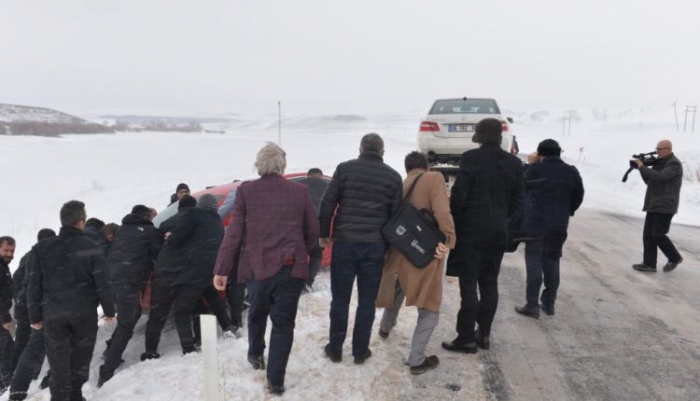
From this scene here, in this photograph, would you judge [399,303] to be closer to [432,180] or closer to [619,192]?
[432,180]

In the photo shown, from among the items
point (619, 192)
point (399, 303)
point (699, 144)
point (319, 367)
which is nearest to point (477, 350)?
point (399, 303)

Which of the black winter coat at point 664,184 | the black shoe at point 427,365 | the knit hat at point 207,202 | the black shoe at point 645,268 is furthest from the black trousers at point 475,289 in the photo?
the black shoe at point 645,268

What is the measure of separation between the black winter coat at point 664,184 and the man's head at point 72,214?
22.1 ft

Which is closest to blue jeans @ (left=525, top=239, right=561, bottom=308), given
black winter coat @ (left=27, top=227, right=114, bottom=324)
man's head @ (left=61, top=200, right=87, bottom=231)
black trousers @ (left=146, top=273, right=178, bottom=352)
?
black trousers @ (left=146, top=273, right=178, bottom=352)

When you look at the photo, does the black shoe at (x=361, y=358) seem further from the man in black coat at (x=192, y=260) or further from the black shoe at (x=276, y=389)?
the man in black coat at (x=192, y=260)

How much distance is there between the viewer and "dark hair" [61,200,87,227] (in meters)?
3.90

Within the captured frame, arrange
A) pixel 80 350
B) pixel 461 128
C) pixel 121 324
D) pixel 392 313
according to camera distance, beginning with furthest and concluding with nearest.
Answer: pixel 461 128 < pixel 121 324 < pixel 392 313 < pixel 80 350

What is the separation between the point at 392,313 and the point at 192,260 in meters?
2.07

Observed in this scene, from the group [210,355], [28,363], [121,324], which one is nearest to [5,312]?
[28,363]

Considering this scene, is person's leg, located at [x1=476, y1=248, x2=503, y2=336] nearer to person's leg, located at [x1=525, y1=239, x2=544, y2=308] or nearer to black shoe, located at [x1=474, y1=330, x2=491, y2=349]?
black shoe, located at [x1=474, y1=330, x2=491, y2=349]

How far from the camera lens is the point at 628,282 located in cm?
612

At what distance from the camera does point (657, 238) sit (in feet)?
21.5

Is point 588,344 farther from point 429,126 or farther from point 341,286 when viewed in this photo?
point 429,126

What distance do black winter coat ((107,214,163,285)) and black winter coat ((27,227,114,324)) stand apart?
72 centimetres
